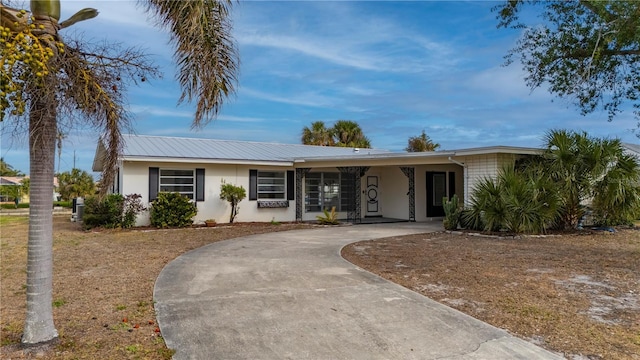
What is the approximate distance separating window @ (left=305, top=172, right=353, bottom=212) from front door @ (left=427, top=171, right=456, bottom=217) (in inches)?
132

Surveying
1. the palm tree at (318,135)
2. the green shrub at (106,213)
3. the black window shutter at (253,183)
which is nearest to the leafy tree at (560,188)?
the black window shutter at (253,183)

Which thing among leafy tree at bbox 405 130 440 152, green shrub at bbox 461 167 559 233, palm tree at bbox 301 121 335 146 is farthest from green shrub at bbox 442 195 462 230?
leafy tree at bbox 405 130 440 152

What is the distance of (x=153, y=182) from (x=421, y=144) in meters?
23.9

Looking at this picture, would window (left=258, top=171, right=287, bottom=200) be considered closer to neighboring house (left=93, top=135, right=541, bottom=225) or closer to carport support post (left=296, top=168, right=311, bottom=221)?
neighboring house (left=93, top=135, right=541, bottom=225)

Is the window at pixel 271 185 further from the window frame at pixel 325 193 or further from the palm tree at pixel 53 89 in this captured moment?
the palm tree at pixel 53 89

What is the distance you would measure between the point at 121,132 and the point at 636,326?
562 cm

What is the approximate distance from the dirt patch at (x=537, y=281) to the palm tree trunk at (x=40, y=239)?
14.0 feet

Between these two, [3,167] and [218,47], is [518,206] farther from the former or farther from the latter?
[3,167]

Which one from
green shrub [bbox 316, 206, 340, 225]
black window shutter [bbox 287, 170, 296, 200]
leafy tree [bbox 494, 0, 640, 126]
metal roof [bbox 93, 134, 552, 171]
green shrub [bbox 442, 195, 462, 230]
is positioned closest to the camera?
leafy tree [bbox 494, 0, 640, 126]

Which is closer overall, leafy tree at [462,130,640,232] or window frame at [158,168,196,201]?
leafy tree at [462,130,640,232]

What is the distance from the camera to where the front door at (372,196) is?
18.4 metres

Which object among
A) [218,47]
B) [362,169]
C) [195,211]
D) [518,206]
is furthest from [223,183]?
[218,47]

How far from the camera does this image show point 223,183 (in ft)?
50.0

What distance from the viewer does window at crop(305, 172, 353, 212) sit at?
17125mm
